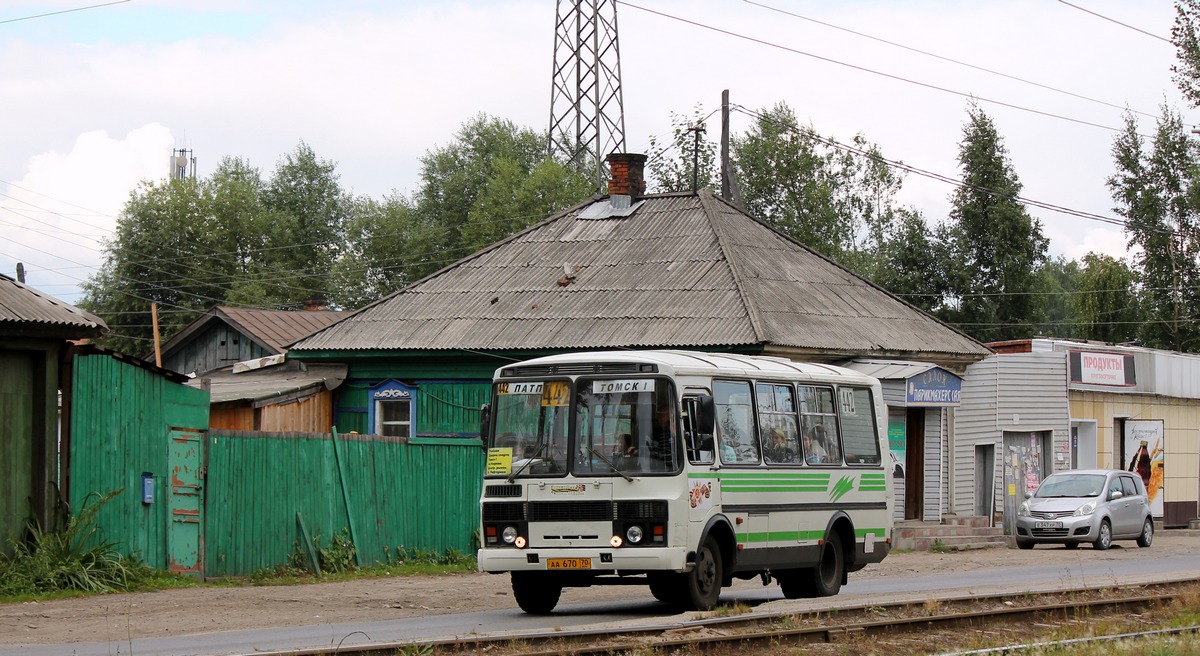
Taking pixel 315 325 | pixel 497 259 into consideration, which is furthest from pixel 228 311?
pixel 497 259

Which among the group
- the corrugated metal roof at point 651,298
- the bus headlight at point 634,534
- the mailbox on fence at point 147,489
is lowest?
the bus headlight at point 634,534

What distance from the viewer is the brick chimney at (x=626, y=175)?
3241 cm

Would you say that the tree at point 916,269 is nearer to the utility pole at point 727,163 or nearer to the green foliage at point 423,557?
the utility pole at point 727,163

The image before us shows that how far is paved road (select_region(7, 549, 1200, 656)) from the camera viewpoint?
12.0 metres

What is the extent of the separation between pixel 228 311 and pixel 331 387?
1642 centimetres

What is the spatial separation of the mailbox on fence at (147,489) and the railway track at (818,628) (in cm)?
743

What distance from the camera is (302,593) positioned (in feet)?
58.3

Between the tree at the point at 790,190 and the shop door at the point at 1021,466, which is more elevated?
the tree at the point at 790,190

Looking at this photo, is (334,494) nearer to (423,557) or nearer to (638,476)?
(423,557)

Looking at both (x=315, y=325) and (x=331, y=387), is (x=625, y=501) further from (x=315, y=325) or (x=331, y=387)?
(x=315, y=325)

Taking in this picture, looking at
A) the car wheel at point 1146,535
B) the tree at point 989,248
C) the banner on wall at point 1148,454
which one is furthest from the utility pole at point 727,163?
the tree at point 989,248

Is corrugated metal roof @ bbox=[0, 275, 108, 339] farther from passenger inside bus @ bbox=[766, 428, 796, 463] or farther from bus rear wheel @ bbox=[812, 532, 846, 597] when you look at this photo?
bus rear wheel @ bbox=[812, 532, 846, 597]

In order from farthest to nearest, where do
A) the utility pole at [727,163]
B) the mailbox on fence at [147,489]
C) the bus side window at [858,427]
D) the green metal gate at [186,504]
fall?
1. the utility pole at [727,163]
2. the green metal gate at [186,504]
3. the mailbox on fence at [147,489]
4. the bus side window at [858,427]

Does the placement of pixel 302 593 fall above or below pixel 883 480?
below
